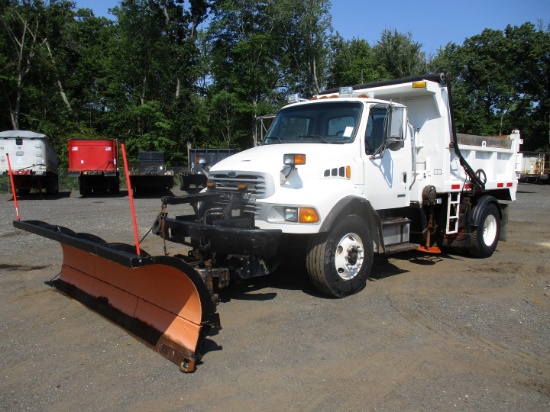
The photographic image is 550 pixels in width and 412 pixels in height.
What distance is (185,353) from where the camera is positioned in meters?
4.21

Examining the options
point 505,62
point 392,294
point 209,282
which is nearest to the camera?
point 209,282

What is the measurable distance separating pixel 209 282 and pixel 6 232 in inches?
346

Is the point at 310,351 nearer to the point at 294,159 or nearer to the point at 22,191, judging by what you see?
the point at 294,159

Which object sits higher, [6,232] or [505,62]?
[505,62]

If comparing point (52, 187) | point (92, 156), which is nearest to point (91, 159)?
point (92, 156)

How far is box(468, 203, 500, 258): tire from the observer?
29.2ft

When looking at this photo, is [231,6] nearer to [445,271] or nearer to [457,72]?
[457,72]

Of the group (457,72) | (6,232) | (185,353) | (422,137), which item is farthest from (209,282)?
(457,72)

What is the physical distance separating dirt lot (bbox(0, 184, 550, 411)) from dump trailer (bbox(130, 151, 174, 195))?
15.0m

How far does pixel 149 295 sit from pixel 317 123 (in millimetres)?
3548

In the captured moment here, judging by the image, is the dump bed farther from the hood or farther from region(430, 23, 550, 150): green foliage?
region(430, 23, 550, 150): green foliage

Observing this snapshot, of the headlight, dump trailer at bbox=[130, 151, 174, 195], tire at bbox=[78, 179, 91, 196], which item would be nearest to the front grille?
the headlight

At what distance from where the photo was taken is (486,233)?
940 cm

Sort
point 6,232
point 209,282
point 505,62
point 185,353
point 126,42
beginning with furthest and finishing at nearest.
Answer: point 505,62, point 126,42, point 6,232, point 209,282, point 185,353
